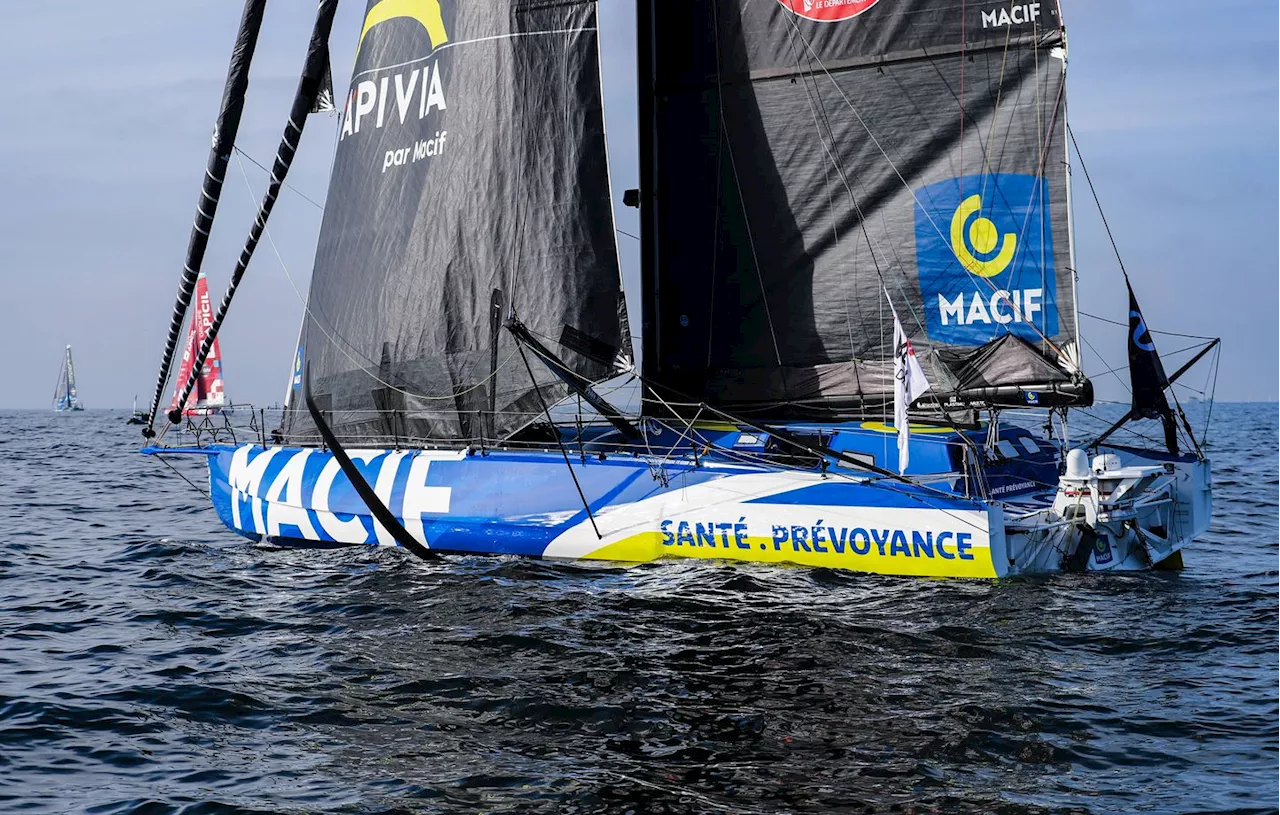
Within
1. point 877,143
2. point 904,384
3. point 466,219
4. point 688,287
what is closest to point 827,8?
point 877,143

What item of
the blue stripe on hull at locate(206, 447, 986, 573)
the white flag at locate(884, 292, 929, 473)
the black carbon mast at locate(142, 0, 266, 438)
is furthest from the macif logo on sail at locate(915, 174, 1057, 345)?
the black carbon mast at locate(142, 0, 266, 438)

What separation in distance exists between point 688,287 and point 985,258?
3.80m

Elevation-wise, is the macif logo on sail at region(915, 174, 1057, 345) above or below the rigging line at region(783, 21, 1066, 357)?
below

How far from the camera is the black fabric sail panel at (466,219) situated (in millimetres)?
13203

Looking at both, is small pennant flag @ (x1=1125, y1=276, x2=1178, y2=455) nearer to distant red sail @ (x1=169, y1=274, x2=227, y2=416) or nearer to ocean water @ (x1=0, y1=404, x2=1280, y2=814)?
ocean water @ (x1=0, y1=404, x2=1280, y2=814)

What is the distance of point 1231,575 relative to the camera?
12.9m

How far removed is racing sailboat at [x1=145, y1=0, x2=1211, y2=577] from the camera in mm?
12391

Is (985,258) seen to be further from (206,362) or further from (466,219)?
(206,362)

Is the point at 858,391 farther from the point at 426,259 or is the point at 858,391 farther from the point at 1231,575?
the point at 426,259

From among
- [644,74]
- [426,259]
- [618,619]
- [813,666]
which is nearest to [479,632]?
[618,619]

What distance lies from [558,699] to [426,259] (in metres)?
7.63

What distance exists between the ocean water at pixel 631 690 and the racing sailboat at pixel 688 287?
0.83 m

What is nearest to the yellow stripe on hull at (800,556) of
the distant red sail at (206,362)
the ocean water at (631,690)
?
the ocean water at (631,690)

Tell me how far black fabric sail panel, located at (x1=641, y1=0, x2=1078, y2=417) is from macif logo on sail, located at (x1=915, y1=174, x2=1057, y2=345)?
0.06 feet
